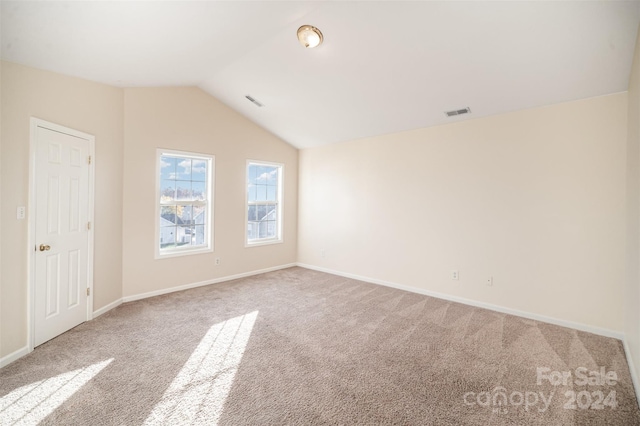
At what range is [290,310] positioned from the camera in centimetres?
358

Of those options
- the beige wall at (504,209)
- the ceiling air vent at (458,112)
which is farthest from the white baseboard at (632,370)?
the ceiling air vent at (458,112)

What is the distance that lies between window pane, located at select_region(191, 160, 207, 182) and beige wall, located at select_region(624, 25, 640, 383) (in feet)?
16.4

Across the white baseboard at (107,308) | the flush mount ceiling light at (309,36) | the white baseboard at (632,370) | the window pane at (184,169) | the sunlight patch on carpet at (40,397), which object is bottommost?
the sunlight patch on carpet at (40,397)

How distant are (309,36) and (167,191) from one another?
299cm

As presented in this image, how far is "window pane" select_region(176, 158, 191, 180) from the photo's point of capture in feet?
14.5

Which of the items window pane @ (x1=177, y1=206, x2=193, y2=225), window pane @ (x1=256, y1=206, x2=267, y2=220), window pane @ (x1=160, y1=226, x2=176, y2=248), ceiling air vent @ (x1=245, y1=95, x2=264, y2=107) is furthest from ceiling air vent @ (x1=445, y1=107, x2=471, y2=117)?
window pane @ (x1=160, y1=226, x2=176, y2=248)

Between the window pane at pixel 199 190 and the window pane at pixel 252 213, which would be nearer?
the window pane at pixel 199 190

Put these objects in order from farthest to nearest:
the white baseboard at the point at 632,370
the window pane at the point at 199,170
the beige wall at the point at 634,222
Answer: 1. the window pane at the point at 199,170
2. the beige wall at the point at 634,222
3. the white baseboard at the point at 632,370

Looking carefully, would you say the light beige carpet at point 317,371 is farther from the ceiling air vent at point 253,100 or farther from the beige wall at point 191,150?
the ceiling air vent at point 253,100

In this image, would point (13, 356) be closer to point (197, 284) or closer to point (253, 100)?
point (197, 284)

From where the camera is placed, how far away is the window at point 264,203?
17.6 ft

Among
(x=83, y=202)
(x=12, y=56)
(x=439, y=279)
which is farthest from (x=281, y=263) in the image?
(x=12, y=56)

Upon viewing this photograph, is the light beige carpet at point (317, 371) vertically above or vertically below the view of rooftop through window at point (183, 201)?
below

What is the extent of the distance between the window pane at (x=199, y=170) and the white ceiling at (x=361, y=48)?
1184mm
